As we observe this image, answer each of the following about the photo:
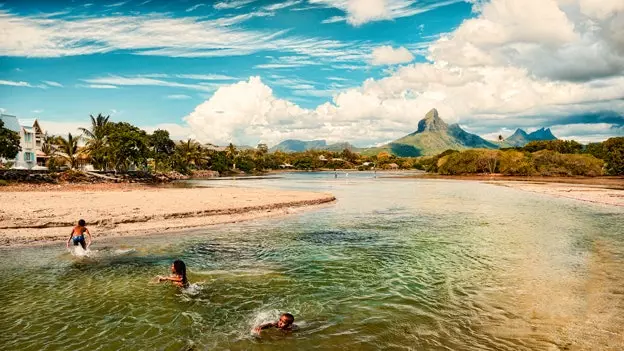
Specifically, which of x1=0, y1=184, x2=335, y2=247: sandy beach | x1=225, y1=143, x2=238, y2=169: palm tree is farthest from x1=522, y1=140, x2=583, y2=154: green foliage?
x1=0, y1=184, x2=335, y2=247: sandy beach

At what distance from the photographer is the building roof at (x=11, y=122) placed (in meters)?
80.8

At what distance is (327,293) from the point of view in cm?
1473

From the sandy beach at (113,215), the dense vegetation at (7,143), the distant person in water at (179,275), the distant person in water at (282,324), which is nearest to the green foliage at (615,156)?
the sandy beach at (113,215)

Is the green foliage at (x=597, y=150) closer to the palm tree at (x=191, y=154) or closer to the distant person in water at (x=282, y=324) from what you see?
the palm tree at (x=191, y=154)

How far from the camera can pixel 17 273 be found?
16.5 meters

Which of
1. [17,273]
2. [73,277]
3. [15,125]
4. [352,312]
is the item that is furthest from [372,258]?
[15,125]

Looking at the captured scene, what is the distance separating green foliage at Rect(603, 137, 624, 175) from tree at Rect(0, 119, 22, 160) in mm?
168395

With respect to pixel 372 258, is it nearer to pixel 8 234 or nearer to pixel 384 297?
pixel 384 297

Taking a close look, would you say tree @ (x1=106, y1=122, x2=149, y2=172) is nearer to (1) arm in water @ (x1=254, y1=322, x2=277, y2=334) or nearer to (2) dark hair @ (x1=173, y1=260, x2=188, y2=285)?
(2) dark hair @ (x1=173, y1=260, x2=188, y2=285)

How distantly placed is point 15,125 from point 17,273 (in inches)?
3431

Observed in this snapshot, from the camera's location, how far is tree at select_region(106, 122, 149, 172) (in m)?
86.2

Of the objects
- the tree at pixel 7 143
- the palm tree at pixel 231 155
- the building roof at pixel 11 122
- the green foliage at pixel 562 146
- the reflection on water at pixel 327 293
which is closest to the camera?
the reflection on water at pixel 327 293

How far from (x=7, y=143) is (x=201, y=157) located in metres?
81.5

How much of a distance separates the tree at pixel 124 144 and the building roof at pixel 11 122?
62.7ft
